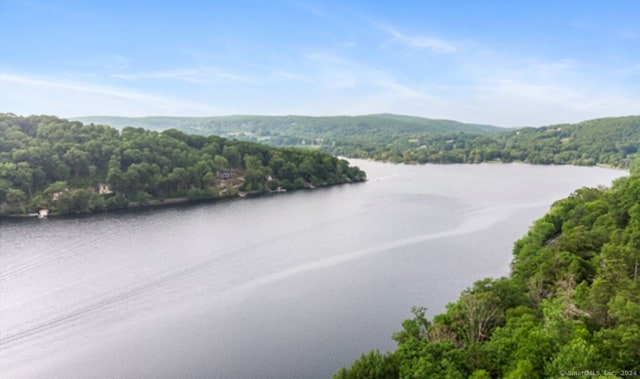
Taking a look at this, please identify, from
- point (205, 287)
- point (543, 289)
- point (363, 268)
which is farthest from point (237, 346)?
point (543, 289)

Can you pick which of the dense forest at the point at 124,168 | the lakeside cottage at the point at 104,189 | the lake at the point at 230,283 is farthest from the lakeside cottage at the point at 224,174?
the lakeside cottage at the point at 104,189

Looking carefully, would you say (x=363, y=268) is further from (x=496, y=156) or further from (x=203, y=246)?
(x=496, y=156)

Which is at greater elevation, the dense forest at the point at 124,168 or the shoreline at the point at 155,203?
the dense forest at the point at 124,168

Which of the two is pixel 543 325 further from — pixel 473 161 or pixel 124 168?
pixel 473 161

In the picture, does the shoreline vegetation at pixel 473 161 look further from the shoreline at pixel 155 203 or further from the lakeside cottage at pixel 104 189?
the shoreline at pixel 155 203

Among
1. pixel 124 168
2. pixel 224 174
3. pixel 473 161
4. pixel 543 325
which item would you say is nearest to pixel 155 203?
pixel 124 168
